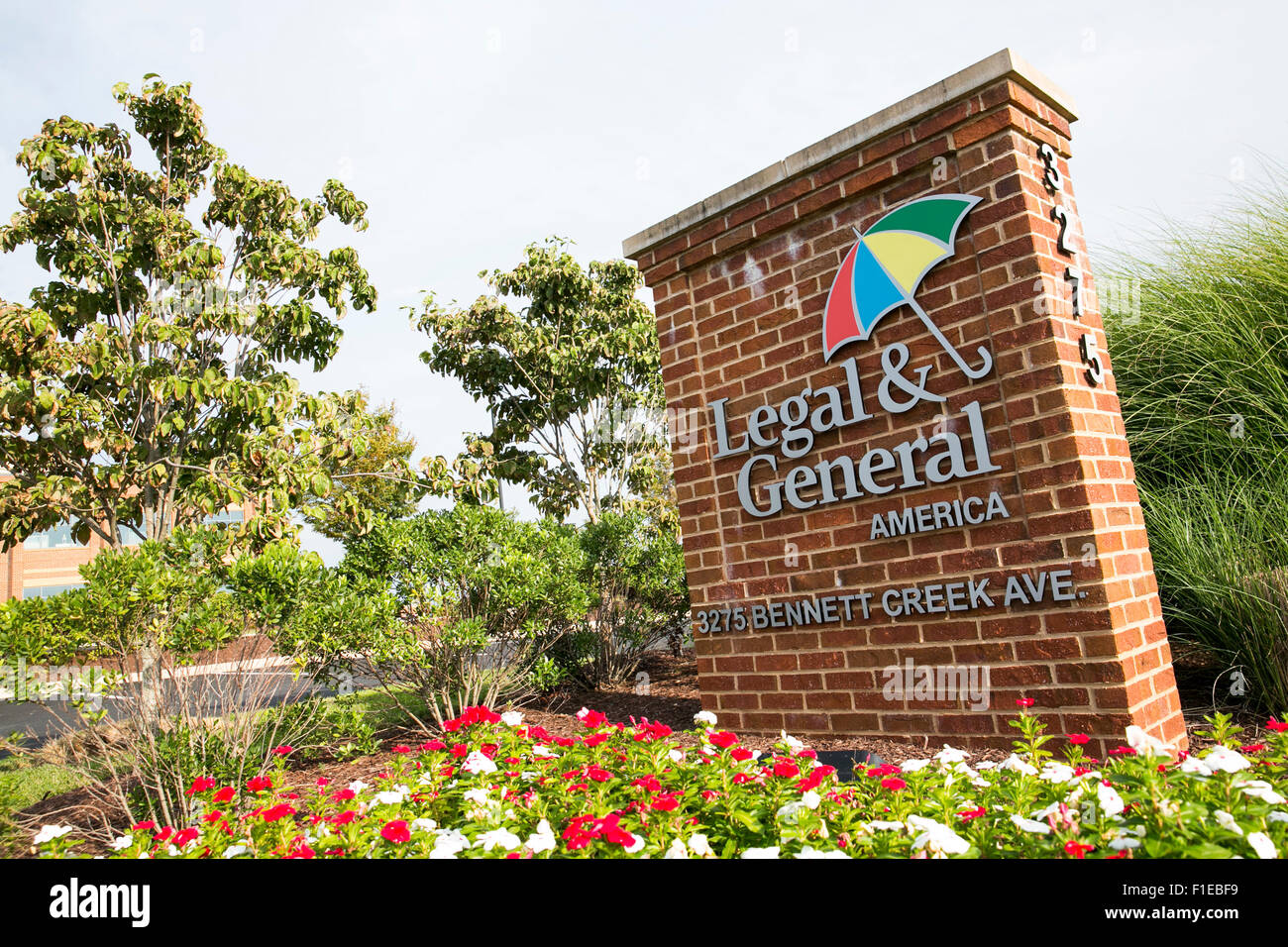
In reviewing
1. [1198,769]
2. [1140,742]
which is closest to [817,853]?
[1198,769]

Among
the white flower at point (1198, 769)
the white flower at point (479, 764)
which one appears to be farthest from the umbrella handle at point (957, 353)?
the white flower at point (479, 764)

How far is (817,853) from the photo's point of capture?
1.90 meters

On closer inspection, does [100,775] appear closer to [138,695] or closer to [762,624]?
[138,695]

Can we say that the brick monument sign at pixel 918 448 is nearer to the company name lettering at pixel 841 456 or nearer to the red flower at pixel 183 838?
the company name lettering at pixel 841 456

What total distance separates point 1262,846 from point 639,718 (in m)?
4.48

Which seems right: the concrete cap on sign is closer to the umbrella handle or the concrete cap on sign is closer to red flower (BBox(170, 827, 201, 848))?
the umbrella handle

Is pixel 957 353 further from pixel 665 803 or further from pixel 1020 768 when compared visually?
pixel 665 803

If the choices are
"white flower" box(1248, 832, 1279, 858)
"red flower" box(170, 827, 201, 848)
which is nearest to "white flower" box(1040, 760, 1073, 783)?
"white flower" box(1248, 832, 1279, 858)

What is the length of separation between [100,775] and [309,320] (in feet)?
18.7

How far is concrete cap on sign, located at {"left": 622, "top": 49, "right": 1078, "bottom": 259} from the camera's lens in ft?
12.5

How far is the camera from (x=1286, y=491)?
4.03 m

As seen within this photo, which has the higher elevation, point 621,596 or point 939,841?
point 621,596

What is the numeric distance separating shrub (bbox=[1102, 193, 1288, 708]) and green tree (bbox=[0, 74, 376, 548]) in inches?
240
